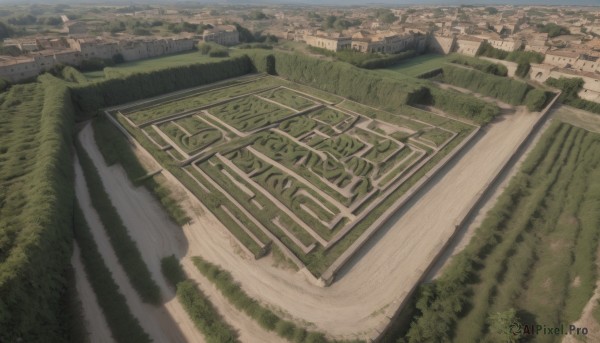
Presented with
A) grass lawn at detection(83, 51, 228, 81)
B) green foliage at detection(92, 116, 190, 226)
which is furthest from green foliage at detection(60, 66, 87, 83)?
green foliage at detection(92, 116, 190, 226)

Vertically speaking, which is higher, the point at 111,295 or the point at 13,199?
the point at 13,199

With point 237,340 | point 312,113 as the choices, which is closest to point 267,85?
point 312,113

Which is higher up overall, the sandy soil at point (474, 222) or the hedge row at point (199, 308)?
the sandy soil at point (474, 222)

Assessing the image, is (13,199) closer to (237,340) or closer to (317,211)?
(237,340)

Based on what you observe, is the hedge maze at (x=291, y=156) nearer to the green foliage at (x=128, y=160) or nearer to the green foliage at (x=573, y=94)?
the green foliage at (x=128, y=160)

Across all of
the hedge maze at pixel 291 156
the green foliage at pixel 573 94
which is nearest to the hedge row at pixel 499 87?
the green foliage at pixel 573 94

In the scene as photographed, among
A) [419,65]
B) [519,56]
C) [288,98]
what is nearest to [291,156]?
[288,98]

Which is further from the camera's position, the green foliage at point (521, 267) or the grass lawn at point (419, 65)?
the grass lawn at point (419, 65)
